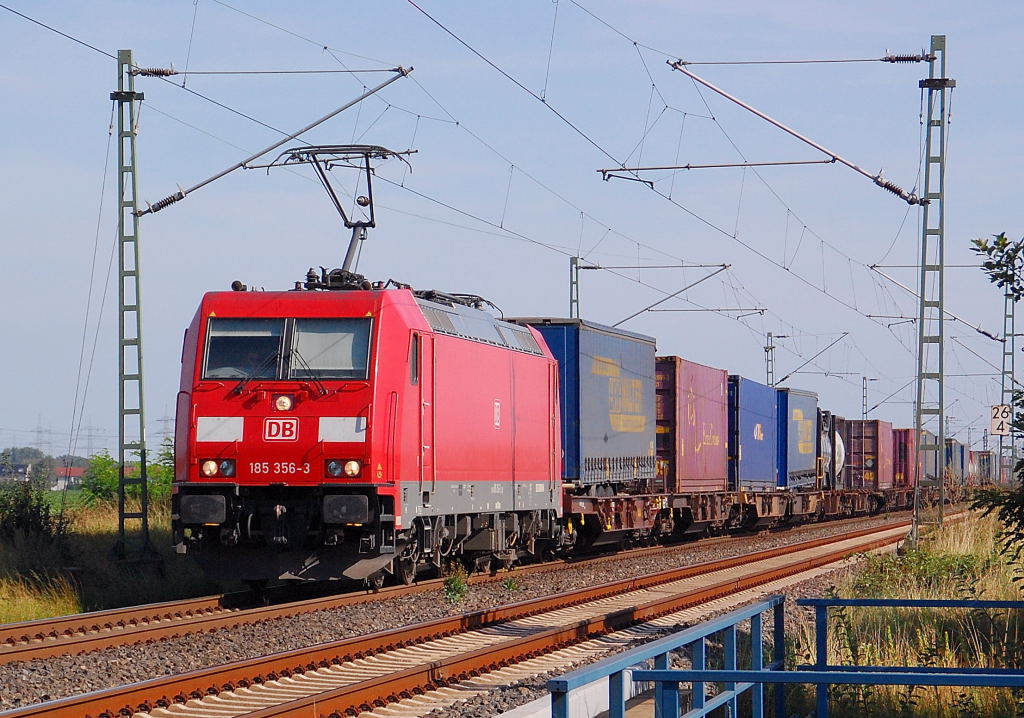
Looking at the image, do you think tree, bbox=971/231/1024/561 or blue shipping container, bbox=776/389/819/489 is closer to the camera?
tree, bbox=971/231/1024/561

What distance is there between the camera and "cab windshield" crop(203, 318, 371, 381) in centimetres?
1540

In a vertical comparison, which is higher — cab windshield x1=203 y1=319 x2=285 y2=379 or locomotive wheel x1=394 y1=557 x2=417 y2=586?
cab windshield x1=203 y1=319 x2=285 y2=379

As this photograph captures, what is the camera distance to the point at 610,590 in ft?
59.6

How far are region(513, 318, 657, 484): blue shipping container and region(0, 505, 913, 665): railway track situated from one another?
18.5 feet

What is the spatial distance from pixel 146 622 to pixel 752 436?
22.3 meters

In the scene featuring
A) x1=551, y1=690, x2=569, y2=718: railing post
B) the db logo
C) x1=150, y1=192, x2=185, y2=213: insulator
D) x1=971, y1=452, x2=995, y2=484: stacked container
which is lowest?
x1=971, y1=452, x2=995, y2=484: stacked container

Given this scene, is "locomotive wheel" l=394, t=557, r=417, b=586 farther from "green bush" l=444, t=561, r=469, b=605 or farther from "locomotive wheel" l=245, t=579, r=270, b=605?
"locomotive wheel" l=245, t=579, r=270, b=605

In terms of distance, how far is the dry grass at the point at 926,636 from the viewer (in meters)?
9.90

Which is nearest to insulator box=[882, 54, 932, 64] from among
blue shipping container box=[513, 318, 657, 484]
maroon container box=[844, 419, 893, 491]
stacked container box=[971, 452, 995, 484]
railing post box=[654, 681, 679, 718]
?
blue shipping container box=[513, 318, 657, 484]

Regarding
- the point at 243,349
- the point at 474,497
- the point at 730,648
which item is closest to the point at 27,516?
the point at 243,349

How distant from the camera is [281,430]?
15195 millimetres

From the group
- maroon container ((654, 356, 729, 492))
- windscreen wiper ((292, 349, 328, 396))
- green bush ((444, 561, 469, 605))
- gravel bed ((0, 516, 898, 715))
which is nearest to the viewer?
gravel bed ((0, 516, 898, 715))

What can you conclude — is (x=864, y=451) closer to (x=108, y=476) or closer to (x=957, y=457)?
(x=957, y=457)

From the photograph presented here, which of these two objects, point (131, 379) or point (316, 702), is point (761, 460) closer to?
point (131, 379)
